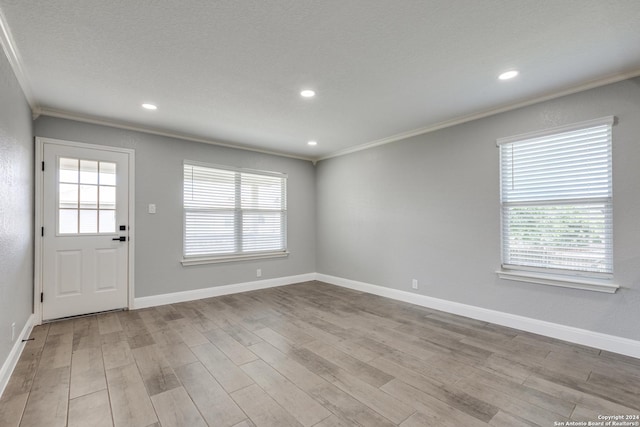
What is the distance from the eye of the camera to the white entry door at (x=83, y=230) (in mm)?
3438

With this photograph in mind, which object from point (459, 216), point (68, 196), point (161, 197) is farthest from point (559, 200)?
point (68, 196)

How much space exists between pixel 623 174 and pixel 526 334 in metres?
1.77

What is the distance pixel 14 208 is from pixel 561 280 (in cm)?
506

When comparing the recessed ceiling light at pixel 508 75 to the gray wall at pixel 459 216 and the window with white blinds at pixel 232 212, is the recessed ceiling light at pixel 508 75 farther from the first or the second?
the window with white blinds at pixel 232 212

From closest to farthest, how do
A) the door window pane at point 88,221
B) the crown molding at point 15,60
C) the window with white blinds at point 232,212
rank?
the crown molding at point 15,60 < the door window pane at point 88,221 < the window with white blinds at point 232,212

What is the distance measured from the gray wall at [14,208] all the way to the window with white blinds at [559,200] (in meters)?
4.58

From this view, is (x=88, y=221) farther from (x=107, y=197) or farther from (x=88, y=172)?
(x=88, y=172)

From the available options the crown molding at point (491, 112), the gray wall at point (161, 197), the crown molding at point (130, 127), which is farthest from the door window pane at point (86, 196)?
the crown molding at point (491, 112)

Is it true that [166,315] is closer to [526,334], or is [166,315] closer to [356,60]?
[356,60]

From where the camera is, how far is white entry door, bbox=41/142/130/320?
344cm

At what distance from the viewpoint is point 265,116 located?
359cm

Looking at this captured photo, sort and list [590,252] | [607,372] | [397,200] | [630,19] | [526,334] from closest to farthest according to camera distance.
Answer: [630,19]
[607,372]
[590,252]
[526,334]
[397,200]

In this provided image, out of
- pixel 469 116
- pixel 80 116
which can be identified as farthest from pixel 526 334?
pixel 80 116

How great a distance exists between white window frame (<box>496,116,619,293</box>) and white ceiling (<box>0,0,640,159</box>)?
0.38 m
